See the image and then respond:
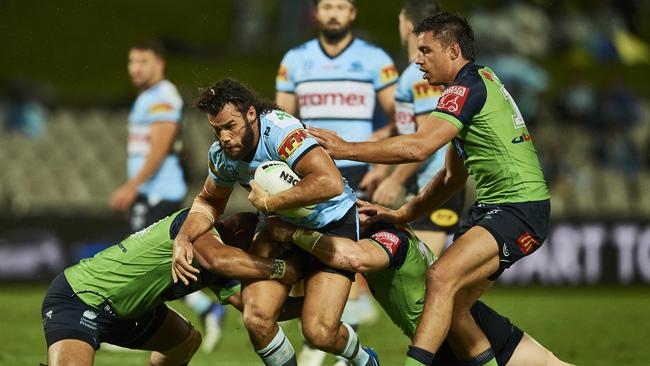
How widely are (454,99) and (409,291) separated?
1.18m

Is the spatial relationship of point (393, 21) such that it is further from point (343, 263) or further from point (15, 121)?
point (343, 263)

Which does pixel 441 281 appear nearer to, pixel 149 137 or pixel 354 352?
pixel 354 352

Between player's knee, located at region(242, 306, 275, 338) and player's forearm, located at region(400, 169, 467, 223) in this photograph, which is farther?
player's forearm, located at region(400, 169, 467, 223)

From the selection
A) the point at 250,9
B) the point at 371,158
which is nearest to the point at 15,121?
the point at 250,9

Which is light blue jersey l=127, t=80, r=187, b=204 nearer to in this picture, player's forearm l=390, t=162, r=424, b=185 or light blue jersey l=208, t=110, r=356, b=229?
player's forearm l=390, t=162, r=424, b=185

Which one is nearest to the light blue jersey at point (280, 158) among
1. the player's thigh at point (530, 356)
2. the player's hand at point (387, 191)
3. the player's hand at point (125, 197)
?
the player's thigh at point (530, 356)

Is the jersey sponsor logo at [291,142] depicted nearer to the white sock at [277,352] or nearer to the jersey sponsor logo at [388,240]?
the jersey sponsor logo at [388,240]

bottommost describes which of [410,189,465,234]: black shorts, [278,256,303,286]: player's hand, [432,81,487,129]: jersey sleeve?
[410,189,465,234]: black shorts

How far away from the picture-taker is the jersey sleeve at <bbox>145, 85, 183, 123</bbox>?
32.2 ft

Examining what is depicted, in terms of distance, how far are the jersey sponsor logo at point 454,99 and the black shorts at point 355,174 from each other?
2133 mm

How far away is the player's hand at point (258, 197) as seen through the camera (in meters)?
5.93

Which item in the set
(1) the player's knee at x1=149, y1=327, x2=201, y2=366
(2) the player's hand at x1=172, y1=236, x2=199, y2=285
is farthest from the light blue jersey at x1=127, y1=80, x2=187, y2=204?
(2) the player's hand at x1=172, y1=236, x2=199, y2=285

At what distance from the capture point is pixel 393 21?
2164cm

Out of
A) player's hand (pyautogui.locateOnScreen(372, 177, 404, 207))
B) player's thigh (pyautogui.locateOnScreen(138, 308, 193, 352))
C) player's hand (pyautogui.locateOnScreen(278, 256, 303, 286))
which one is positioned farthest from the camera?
player's hand (pyautogui.locateOnScreen(372, 177, 404, 207))
